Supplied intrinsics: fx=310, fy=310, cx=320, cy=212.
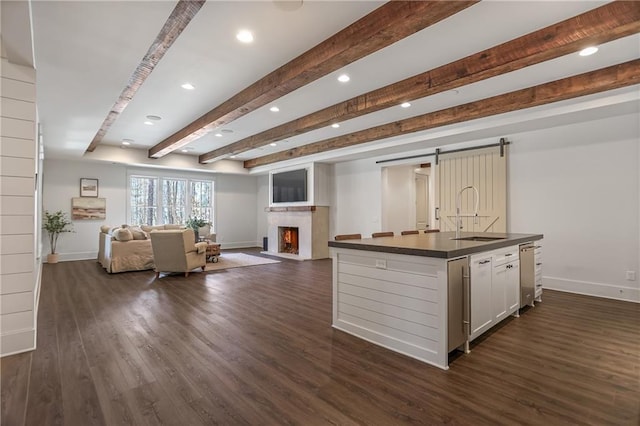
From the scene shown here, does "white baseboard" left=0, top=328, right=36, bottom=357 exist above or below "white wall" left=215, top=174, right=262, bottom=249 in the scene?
below

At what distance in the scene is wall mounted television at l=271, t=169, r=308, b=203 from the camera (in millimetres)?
8703

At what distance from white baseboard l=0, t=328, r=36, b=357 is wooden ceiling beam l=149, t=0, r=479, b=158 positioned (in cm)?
329

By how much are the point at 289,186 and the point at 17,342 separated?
22.7ft

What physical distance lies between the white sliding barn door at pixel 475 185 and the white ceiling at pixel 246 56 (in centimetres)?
60

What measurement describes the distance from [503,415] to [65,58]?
475 cm

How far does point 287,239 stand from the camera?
9.66 meters

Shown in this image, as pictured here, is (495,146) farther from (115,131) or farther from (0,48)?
(115,131)

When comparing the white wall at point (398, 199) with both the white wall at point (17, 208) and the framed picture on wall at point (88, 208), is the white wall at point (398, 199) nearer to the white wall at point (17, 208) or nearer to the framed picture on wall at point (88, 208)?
the white wall at point (17, 208)

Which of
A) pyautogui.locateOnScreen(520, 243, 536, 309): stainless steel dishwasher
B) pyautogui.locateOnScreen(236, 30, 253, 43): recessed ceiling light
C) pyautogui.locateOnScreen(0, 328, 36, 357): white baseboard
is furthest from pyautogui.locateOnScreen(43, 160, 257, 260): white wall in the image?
pyautogui.locateOnScreen(520, 243, 536, 309): stainless steel dishwasher

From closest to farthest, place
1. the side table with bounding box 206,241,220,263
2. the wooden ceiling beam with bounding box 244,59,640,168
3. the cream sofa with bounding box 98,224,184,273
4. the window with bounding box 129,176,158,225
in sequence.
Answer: the wooden ceiling beam with bounding box 244,59,640,168 → the cream sofa with bounding box 98,224,184,273 → the side table with bounding box 206,241,220,263 → the window with bounding box 129,176,158,225

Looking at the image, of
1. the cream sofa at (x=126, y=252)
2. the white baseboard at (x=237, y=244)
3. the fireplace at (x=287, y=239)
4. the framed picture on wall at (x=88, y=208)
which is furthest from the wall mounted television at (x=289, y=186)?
the framed picture on wall at (x=88, y=208)

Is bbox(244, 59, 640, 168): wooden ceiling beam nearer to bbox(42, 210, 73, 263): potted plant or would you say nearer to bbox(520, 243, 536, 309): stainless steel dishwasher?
bbox(520, 243, 536, 309): stainless steel dishwasher

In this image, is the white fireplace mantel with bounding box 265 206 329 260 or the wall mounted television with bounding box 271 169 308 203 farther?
the wall mounted television with bounding box 271 169 308 203

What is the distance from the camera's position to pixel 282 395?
82.5 inches
